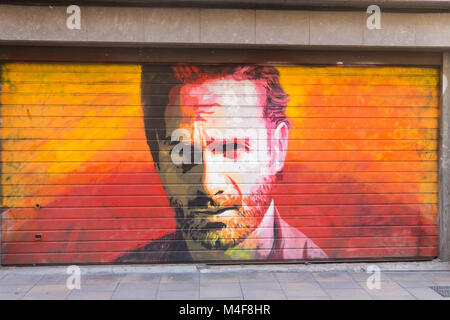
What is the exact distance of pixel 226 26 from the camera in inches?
248

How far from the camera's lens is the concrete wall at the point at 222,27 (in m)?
6.13

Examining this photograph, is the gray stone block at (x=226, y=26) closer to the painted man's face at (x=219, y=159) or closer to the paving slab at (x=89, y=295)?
the painted man's face at (x=219, y=159)

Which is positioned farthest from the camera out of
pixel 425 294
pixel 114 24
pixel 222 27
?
pixel 222 27

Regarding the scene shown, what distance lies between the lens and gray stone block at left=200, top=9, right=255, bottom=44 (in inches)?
248

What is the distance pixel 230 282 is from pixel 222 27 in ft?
12.1

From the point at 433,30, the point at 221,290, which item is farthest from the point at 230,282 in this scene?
the point at 433,30

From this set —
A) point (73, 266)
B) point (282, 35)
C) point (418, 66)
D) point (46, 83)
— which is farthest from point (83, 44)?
point (418, 66)

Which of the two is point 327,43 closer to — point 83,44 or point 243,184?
point 243,184

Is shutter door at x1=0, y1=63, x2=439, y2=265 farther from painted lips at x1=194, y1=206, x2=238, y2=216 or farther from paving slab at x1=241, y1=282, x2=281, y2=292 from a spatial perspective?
paving slab at x1=241, y1=282, x2=281, y2=292

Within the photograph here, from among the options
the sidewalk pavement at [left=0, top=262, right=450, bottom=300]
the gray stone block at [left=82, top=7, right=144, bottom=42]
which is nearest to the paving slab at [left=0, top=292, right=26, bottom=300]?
the sidewalk pavement at [left=0, top=262, right=450, bottom=300]

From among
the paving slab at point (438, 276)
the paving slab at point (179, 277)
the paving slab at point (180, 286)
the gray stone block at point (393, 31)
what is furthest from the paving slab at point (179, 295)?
the gray stone block at point (393, 31)

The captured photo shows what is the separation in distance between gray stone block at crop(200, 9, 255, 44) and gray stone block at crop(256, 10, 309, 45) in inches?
5.8

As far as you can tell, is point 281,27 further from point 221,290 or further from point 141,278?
point 141,278

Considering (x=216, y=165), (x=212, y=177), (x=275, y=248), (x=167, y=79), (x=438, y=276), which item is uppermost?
(x=167, y=79)
